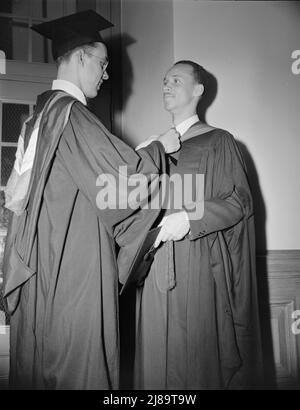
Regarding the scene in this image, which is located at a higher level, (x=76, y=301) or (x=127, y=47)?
(x=127, y=47)

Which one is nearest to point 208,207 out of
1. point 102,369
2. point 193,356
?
point 193,356

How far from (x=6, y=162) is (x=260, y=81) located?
1601 millimetres

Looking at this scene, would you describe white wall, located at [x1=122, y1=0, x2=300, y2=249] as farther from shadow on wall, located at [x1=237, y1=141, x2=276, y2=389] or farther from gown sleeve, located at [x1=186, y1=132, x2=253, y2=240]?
gown sleeve, located at [x1=186, y1=132, x2=253, y2=240]

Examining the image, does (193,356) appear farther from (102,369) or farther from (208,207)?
(208,207)

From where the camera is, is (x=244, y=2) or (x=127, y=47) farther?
(x=127, y=47)

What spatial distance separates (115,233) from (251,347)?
2.44 ft

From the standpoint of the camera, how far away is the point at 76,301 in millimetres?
1401

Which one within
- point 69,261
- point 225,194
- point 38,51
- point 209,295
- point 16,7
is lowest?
point 209,295

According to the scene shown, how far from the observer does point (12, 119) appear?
2469 mm

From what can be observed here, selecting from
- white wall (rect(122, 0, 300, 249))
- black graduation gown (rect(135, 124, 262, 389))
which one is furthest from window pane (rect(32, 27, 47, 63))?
black graduation gown (rect(135, 124, 262, 389))

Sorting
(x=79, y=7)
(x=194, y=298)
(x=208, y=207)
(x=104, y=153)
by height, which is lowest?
(x=194, y=298)

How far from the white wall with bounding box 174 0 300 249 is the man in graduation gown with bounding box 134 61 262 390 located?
435mm

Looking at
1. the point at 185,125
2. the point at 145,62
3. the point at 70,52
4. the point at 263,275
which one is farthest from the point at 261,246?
the point at 70,52

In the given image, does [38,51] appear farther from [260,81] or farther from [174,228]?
[174,228]
